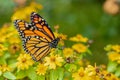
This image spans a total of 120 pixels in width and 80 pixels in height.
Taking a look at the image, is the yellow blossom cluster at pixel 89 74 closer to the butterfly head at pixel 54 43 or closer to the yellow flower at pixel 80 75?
the yellow flower at pixel 80 75

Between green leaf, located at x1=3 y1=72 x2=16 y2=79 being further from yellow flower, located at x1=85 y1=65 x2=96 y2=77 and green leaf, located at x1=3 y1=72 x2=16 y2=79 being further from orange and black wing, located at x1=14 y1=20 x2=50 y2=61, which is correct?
yellow flower, located at x1=85 y1=65 x2=96 y2=77

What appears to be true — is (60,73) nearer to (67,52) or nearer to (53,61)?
(53,61)

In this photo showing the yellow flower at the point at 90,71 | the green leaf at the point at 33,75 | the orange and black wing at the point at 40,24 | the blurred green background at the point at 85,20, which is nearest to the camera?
the yellow flower at the point at 90,71

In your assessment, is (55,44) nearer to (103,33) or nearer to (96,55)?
(96,55)

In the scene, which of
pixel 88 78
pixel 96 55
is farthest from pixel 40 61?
pixel 96 55

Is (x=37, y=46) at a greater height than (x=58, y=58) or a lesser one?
greater

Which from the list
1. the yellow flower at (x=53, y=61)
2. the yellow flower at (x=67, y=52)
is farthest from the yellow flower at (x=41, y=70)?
the yellow flower at (x=67, y=52)

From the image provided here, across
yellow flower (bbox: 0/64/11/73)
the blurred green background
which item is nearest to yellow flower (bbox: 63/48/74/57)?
yellow flower (bbox: 0/64/11/73)
